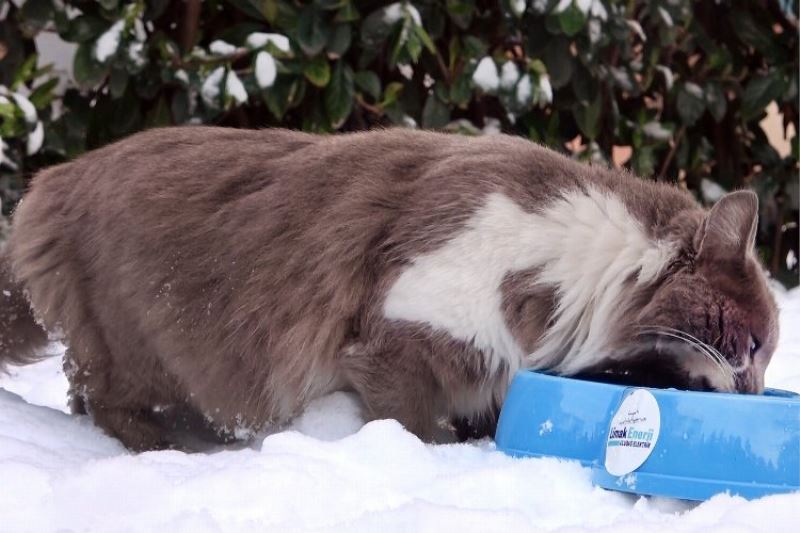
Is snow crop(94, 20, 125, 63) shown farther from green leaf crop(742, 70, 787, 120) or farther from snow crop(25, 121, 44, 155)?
green leaf crop(742, 70, 787, 120)

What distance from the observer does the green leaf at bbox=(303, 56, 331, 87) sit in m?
4.11

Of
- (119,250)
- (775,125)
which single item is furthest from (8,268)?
(775,125)

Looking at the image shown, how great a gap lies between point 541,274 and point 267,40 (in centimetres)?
196

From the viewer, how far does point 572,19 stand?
4125 millimetres

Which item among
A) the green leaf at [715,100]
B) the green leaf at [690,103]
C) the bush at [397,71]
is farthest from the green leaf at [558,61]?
the green leaf at [715,100]

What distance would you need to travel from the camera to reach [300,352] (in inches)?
101

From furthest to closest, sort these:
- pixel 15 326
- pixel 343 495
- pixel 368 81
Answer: pixel 368 81 < pixel 15 326 < pixel 343 495

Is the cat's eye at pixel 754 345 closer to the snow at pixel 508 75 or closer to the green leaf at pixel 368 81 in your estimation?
the snow at pixel 508 75

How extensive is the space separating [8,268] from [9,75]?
146cm

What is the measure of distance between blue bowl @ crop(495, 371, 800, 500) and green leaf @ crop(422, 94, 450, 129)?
2404 mm

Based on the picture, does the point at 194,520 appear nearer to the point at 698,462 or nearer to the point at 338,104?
the point at 698,462

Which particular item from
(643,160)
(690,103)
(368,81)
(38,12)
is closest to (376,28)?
(368,81)

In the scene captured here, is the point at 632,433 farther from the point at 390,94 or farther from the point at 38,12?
the point at 38,12

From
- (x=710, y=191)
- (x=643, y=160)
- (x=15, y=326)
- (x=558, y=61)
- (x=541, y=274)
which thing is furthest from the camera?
(x=710, y=191)
